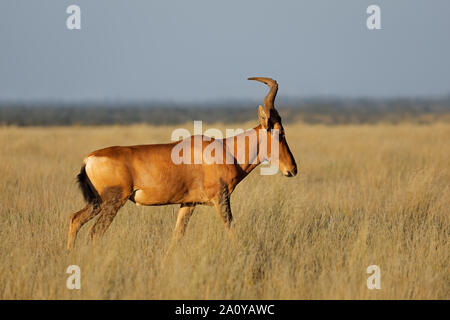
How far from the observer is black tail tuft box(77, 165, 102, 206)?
6465mm

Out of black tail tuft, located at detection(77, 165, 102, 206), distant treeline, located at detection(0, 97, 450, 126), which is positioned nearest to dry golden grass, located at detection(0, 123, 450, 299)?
black tail tuft, located at detection(77, 165, 102, 206)

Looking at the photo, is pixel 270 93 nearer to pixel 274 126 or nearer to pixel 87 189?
pixel 274 126

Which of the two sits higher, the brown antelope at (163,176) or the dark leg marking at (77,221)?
the brown antelope at (163,176)

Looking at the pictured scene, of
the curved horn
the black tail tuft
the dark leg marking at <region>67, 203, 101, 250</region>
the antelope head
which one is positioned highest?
the curved horn

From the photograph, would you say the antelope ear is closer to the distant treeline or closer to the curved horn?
the curved horn

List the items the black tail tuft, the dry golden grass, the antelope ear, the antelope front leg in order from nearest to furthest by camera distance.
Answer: the dry golden grass, the black tail tuft, the antelope front leg, the antelope ear

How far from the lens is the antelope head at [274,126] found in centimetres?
683

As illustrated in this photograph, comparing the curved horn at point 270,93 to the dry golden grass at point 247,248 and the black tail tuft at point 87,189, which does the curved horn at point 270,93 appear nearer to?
the dry golden grass at point 247,248

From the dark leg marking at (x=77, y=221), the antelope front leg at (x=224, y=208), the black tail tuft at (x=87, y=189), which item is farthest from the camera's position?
the antelope front leg at (x=224, y=208)

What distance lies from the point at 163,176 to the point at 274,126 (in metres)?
1.61

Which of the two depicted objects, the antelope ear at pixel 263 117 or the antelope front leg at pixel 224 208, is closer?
the antelope front leg at pixel 224 208

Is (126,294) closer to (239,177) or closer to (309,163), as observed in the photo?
(239,177)

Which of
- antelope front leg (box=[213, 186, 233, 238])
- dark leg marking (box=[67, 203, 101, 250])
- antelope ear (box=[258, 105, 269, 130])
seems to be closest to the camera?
dark leg marking (box=[67, 203, 101, 250])

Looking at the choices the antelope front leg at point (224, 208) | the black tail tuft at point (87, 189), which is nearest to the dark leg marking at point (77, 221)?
the black tail tuft at point (87, 189)
